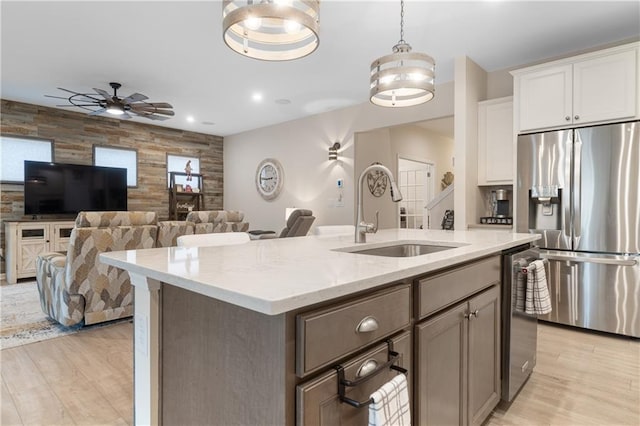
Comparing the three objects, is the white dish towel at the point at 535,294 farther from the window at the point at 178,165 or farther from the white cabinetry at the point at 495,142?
the window at the point at 178,165

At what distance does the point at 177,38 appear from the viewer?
3.34 meters

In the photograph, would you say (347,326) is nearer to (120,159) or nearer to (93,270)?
(93,270)

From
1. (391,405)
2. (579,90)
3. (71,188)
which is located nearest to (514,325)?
(391,405)

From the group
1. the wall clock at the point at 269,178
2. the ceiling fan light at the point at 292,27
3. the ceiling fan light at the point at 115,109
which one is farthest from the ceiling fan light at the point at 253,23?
the wall clock at the point at 269,178

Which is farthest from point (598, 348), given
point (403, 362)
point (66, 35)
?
point (66, 35)

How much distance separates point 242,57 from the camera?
373cm

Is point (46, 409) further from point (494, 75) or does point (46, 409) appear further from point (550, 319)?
point (494, 75)

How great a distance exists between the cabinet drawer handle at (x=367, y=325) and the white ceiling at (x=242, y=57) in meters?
2.61

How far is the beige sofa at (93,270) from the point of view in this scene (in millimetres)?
2969

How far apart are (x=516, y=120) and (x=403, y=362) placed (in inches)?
127

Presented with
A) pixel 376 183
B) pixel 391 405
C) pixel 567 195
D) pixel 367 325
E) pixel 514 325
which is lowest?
pixel 514 325

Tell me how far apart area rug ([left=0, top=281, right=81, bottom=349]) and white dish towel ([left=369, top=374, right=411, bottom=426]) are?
3194 mm

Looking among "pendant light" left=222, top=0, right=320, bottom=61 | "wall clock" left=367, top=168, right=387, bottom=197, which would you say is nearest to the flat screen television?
"wall clock" left=367, top=168, right=387, bottom=197

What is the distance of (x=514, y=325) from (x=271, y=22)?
197cm
